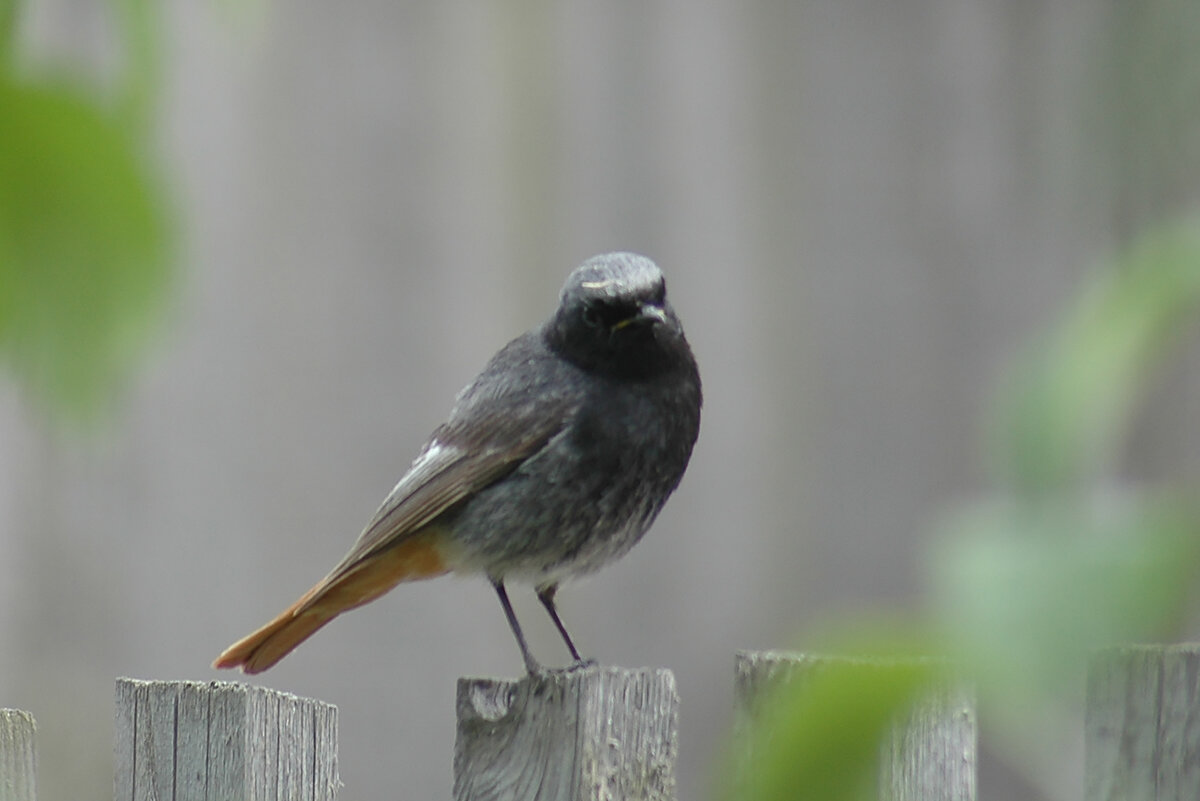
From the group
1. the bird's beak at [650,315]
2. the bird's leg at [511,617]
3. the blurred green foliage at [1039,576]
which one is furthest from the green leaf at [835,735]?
the bird's leg at [511,617]

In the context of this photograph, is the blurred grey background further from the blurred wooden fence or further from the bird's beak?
the blurred wooden fence

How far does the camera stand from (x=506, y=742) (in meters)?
2.11

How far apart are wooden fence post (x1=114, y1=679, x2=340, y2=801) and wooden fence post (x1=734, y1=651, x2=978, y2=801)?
56 cm

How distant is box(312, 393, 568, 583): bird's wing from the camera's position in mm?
3426

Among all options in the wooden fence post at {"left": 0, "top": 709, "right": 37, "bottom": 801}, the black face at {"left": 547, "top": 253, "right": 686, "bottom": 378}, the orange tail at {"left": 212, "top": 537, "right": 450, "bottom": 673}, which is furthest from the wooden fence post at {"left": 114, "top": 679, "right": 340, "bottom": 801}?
the black face at {"left": 547, "top": 253, "right": 686, "bottom": 378}

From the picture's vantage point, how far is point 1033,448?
49 centimetres

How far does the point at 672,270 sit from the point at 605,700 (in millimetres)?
2290

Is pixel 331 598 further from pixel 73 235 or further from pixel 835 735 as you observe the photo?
pixel 835 735

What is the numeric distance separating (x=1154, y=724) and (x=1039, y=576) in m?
0.87

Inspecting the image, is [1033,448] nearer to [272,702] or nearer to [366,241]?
[272,702]

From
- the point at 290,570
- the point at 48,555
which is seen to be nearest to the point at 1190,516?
the point at 48,555

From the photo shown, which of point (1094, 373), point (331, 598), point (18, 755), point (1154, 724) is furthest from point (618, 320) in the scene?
point (1094, 373)

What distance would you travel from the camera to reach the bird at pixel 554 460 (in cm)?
348

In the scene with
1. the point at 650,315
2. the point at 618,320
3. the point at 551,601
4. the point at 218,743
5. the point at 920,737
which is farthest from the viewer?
the point at 551,601
